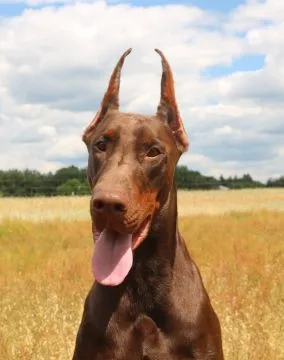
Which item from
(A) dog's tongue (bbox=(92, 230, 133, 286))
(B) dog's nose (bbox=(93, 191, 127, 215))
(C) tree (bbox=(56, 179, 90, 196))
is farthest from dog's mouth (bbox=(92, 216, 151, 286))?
(C) tree (bbox=(56, 179, 90, 196))

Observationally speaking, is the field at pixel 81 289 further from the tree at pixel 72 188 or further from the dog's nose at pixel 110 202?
the tree at pixel 72 188

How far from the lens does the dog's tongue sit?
468cm

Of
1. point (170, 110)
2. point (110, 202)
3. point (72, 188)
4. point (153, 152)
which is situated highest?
point (170, 110)

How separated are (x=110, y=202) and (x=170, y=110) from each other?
130cm

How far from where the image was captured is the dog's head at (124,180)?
4438mm

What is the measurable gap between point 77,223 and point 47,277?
10918 mm

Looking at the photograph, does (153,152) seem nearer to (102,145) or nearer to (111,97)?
(102,145)

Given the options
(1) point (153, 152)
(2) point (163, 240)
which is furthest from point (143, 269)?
(1) point (153, 152)

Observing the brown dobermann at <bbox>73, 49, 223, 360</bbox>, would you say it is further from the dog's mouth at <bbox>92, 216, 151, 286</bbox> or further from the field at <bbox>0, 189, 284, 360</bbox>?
the field at <bbox>0, 189, 284, 360</bbox>

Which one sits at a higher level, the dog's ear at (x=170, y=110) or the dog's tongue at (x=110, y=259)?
the dog's ear at (x=170, y=110)

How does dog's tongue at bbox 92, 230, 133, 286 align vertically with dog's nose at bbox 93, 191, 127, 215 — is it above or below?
below

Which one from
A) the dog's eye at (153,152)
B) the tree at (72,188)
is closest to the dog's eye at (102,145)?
the dog's eye at (153,152)

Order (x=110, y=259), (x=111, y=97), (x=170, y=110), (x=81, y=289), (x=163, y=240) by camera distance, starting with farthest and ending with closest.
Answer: (x=81, y=289) → (x=111, y=97) → (x=170, y=110) → (x=163, y=240) → (x=110, y=259)

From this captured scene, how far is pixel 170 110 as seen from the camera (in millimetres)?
5430
